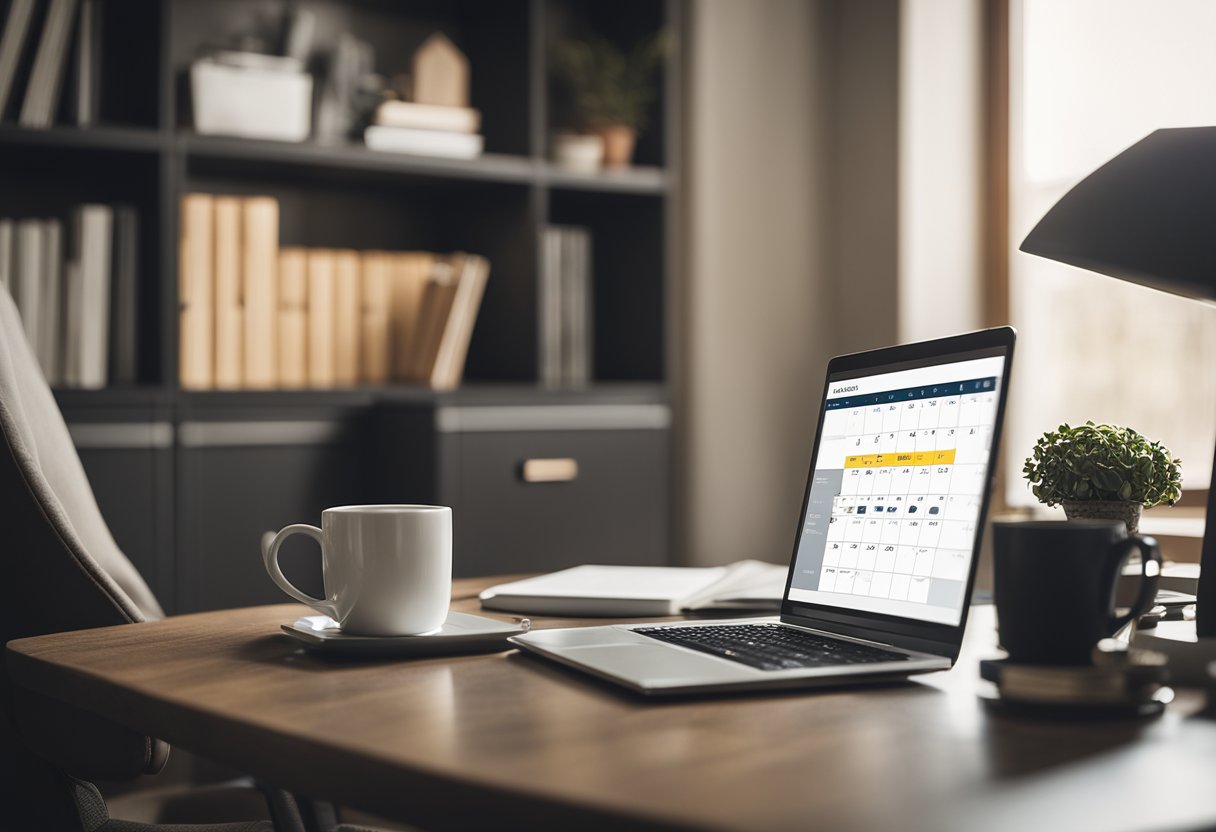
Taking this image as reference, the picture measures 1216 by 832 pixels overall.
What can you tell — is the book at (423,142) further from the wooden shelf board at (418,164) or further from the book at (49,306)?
the book at (49,306)

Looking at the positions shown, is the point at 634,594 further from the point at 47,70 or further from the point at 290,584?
the point at 47,70

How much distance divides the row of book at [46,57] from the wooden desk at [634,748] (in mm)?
1614

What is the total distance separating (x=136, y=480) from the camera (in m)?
2.19

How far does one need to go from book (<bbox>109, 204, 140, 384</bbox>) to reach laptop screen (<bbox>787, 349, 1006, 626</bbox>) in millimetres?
1593

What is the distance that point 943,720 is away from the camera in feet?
2.30

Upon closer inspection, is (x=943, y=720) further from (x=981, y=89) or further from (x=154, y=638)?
(x=981, y=89)

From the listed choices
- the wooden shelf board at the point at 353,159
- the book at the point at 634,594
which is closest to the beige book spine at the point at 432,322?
the wooden shelf board at the point at 353,159

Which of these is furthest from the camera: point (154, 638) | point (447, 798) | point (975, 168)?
point (975, 168)

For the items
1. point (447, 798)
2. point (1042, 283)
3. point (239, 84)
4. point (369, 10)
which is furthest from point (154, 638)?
point (1042, 283)

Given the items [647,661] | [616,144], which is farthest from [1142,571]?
[616,144]

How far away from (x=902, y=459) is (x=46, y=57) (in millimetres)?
1896

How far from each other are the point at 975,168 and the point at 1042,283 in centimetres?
34

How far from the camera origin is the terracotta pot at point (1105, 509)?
1.07 metres

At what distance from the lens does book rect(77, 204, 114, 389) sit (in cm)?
220
